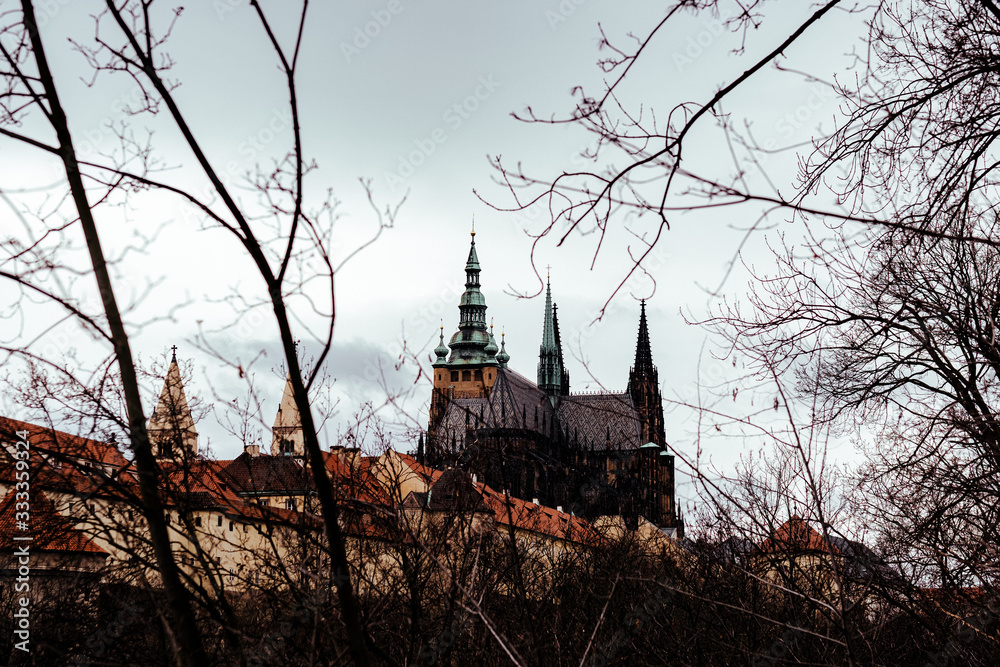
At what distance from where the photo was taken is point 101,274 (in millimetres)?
1864

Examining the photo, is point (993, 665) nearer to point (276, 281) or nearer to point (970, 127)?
point (970, 127)

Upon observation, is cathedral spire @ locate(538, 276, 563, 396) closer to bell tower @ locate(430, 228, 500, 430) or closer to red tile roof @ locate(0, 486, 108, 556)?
bell tower @ locate(430, 228, 500, 430)

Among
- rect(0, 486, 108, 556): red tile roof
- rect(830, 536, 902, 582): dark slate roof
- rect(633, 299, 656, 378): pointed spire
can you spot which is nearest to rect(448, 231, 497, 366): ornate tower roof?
rect(633, 299, 656, 378): pointed spire

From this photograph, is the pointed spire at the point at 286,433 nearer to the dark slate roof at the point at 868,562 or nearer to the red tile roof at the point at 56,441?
the red tile roof at the point at 56,441

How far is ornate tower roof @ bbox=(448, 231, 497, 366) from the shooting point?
105688 millimetres

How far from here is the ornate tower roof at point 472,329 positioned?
106 m

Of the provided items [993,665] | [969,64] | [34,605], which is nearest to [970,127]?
[969,64]

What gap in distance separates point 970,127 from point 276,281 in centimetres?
294

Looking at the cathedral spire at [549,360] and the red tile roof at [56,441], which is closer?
the red tile roof at [56,441]

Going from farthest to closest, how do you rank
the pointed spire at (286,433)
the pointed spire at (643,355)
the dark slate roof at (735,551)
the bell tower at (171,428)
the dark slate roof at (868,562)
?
the pointed spire at (643,355), the bell tower at (171,428), the dark slate roof at (735,551), the dark slate roof at (868,562), the pointed spire at (286,433)

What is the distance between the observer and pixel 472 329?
107 metres

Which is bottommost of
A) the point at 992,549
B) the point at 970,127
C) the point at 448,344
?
the point at 992,549

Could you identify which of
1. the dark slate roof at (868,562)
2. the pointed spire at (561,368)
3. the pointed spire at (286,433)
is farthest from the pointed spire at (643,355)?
the dark slate roof at (868,562)

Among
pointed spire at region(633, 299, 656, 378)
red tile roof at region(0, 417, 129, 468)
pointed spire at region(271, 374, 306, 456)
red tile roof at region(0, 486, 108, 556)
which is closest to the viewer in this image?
pointed spire at region(271, 374, 306, 456)
